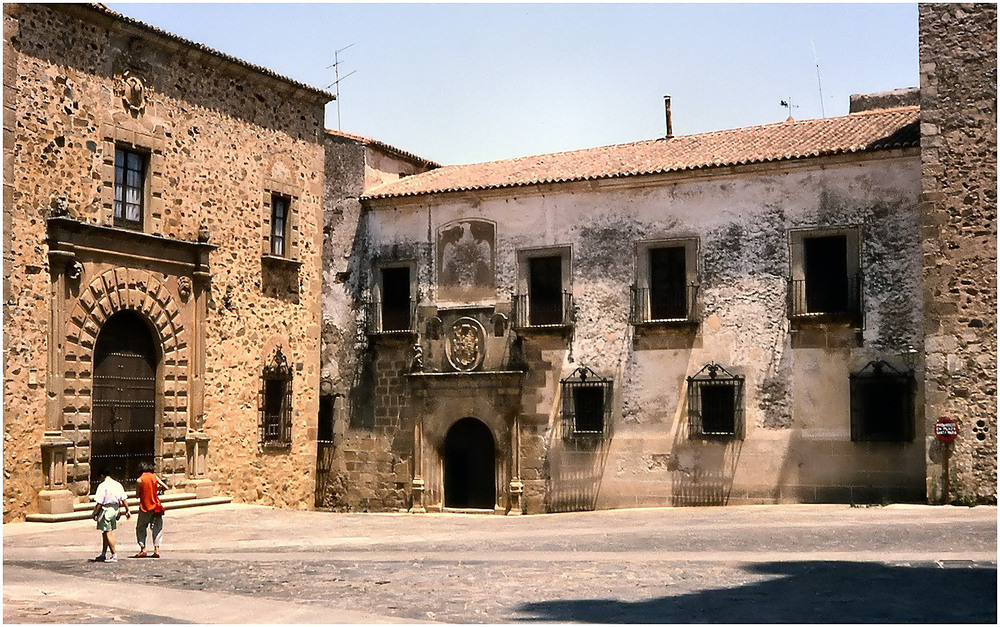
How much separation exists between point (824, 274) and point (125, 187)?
Answer: 11.1 metres

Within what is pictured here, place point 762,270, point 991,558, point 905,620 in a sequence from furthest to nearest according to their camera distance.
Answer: point 762,270 < point 991,558 < point 905,620

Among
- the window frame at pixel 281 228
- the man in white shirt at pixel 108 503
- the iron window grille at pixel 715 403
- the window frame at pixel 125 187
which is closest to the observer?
the man in white shirt at pixel 108 503

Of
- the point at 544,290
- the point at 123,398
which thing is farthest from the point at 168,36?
the point at 544,290

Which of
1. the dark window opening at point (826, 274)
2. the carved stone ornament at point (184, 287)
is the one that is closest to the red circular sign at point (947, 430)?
the dark window opening at point (826, 274)

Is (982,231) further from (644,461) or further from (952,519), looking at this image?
(644,461)

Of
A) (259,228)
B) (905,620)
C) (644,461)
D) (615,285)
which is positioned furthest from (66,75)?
(905,620)

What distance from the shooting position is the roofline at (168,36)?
57.6 feet

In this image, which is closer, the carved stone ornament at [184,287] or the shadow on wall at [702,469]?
the carved stone ornament at [184,287]

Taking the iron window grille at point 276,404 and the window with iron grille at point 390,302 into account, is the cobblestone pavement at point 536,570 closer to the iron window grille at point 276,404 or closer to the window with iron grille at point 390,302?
the iron window grille at point 276,404

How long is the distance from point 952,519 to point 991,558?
4233 millimetres

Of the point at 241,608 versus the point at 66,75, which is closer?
the point at 241,608

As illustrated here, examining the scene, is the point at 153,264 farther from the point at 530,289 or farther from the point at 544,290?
the point at 544,290

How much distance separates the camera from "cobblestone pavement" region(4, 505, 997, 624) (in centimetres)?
887

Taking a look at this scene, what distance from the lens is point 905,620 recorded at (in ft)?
26.7
